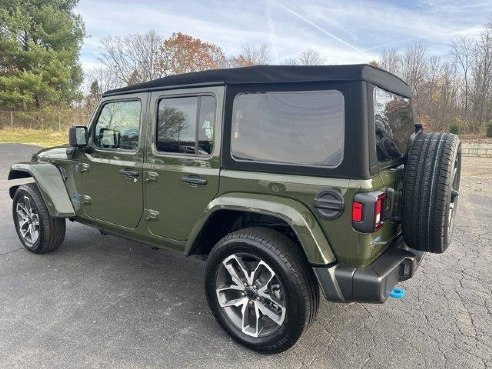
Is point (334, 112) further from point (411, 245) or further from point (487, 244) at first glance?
point (487, 244)

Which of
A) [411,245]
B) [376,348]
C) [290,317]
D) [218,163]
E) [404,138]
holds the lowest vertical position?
[376,348]

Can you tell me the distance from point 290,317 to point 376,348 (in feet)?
2.51

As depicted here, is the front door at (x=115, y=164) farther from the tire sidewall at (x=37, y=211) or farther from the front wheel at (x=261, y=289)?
the front wheel at (x=261, y=289)

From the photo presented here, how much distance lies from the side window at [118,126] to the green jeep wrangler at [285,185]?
0.03 meters

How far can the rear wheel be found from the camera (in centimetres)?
407

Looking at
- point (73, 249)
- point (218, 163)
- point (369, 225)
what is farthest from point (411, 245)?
point (73, 249)

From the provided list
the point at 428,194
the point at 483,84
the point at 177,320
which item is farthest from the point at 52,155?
the point at 483,84

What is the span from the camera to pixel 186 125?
2.95 metres

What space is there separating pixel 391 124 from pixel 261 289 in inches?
63.8

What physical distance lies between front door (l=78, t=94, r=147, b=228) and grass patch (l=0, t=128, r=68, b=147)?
17.8 meters

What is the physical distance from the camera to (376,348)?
8.45 feet

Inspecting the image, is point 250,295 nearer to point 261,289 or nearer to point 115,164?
point 261,289

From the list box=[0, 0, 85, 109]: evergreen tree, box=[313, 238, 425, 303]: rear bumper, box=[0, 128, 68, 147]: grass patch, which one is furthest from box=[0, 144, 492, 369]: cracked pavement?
box=[0, 0, 85, 109]: evergreen tree

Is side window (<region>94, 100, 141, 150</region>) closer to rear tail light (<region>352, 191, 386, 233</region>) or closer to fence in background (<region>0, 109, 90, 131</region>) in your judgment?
rear tail light (<region>352, 191, 386, 233</region>)
